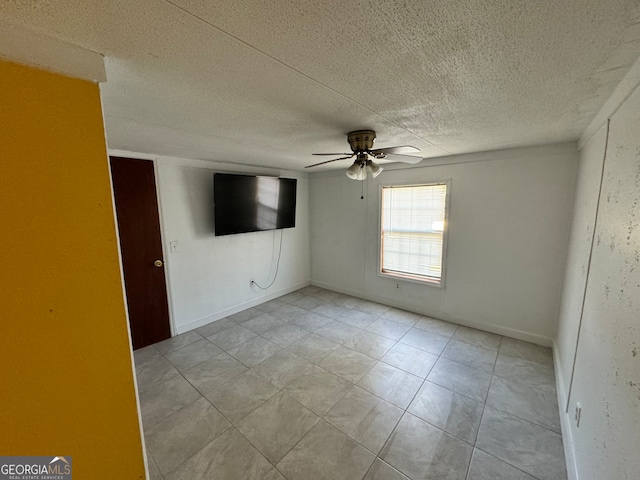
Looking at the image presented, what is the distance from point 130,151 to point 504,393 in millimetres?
4383

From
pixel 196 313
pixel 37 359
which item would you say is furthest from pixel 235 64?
pixel 196 313

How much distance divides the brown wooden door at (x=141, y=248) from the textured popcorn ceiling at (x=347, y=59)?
1.05m

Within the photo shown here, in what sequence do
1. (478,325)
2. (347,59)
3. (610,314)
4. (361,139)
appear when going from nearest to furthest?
(347,59) → (610,314) → (361,139) → (478,325)

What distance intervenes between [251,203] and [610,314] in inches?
138

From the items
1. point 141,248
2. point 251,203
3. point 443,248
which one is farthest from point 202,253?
point 443,248

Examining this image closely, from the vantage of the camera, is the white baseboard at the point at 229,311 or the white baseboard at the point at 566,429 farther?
the white baseboard at the point at 229,311

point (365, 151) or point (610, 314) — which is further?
point (365, 151)

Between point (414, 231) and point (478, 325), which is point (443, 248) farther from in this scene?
point (478, 325)

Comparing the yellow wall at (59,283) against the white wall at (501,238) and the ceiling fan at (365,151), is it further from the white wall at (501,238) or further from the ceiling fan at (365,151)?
the white wall at (501,238)

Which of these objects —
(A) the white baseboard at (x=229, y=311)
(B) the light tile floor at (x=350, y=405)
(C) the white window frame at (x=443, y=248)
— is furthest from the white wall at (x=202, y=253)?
(C) the white window frame at (x=443, y=248)

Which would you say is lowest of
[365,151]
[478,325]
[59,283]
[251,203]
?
[478,325]

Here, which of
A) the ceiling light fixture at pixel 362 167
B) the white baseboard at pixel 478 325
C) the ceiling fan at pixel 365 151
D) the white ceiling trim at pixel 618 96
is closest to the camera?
the white ceiling trim at pixel 618 96

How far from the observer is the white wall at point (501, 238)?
8.55 ft

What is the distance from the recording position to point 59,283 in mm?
835
